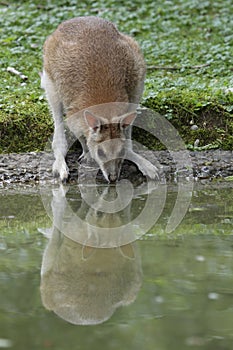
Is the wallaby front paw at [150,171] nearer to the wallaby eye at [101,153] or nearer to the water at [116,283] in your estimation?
the wallaby eye at [101,153]

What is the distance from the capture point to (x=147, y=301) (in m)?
3.26

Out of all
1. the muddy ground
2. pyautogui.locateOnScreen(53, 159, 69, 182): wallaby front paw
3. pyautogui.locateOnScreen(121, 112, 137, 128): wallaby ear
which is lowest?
the muddy ground

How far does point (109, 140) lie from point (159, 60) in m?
3.00

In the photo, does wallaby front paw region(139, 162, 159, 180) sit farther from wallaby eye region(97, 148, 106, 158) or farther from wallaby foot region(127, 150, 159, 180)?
wallaby eye region(97, 148, 106, 158)

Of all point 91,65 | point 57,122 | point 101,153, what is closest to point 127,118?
point 101,153

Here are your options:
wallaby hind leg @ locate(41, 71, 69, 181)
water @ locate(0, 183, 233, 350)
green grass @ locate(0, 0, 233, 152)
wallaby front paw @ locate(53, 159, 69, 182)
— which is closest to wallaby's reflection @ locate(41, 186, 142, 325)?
water @ locate(0, 183, 233, 350)

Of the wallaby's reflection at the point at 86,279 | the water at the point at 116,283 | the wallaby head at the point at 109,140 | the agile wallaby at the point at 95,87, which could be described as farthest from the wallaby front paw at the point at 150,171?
the wallaby's reflection at the point at 86,279

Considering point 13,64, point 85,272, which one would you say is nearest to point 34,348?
point 85,272

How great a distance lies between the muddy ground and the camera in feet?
19.6

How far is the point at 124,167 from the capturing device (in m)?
6.12

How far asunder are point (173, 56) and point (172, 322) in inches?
231

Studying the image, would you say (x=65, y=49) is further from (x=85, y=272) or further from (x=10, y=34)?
(x=10, y=34)

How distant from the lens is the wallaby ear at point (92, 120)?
550 centimetres

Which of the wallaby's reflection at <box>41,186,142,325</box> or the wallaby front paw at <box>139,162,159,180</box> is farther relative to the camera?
the wallaby front paw at <box>139,162,159,180</box>
